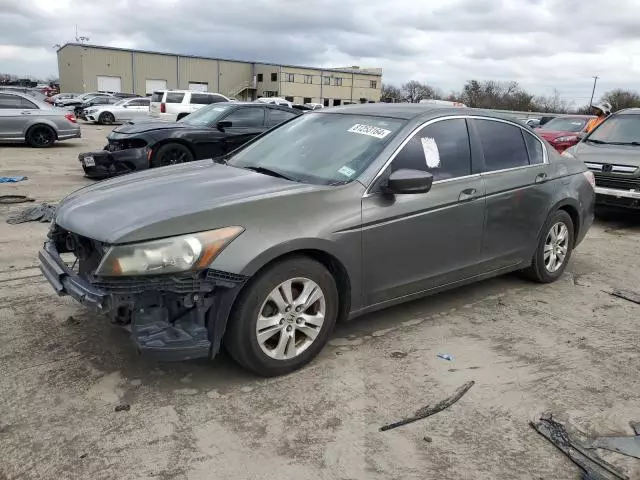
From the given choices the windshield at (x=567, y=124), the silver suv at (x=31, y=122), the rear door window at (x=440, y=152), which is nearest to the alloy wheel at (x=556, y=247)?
the rear door window at (x=440, y=152)

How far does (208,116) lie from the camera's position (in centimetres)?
1089

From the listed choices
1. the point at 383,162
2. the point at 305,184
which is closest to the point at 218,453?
the point at 305,184

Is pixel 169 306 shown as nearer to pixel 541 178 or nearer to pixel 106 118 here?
pixel 541 178

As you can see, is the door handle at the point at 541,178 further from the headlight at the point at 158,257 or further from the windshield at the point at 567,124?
the windshield at the point at 567,124

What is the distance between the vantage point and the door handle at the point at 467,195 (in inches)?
166

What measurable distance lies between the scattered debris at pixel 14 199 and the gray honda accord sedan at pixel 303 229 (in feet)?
16.7

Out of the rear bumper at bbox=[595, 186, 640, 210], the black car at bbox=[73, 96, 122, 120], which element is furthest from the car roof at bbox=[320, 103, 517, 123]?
the black car at bbox=[73, 96, 122, 120]

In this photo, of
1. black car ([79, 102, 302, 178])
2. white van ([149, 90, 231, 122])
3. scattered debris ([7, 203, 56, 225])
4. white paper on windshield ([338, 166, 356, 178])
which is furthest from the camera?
white van ([149, 90, 231, 122])

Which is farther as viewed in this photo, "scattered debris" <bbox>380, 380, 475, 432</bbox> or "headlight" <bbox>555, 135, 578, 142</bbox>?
"headlight" <bbox>555, 135, 578, 142</bbox>

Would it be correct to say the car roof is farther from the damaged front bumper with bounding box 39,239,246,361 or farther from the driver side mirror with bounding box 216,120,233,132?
the driver side mirror with bounding box 216,120,233,132

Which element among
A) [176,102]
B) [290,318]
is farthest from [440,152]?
[176,102]

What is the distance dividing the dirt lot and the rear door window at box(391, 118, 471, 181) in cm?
117

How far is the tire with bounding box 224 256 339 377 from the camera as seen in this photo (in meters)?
3.14

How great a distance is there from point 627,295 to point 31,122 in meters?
15.1
